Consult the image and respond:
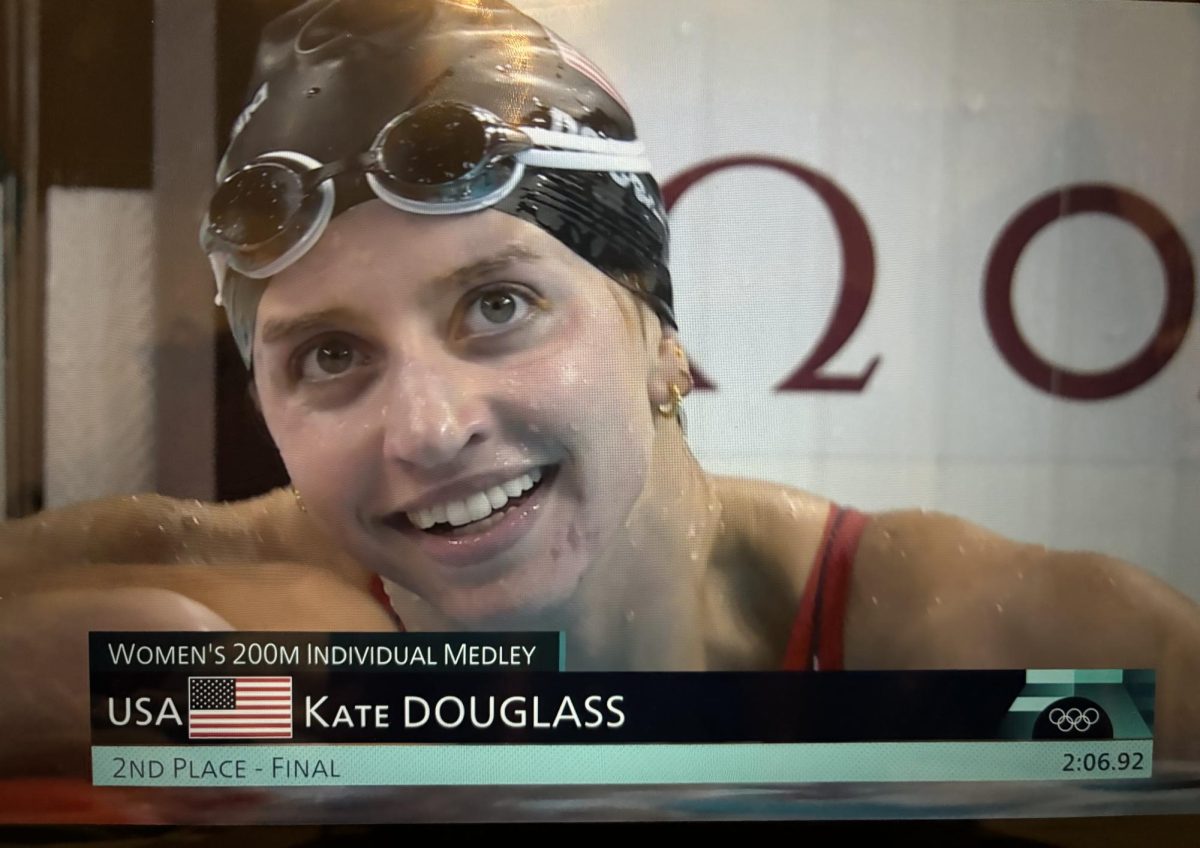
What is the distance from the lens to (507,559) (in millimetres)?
905

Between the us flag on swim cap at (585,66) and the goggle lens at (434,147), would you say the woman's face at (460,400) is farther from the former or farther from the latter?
the us flag on swim cap at (585,66)

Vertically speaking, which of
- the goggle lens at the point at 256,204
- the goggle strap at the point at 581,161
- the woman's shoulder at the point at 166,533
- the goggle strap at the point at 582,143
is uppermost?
the goggle strap at the point at 582,143

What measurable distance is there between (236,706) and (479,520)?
0.31 m

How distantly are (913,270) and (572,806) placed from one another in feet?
2.19

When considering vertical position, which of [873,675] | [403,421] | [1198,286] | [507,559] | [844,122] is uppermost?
[844,122]

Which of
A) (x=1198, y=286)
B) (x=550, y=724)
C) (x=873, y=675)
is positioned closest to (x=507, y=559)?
(x=550, y=724)

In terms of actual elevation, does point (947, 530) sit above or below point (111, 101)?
below

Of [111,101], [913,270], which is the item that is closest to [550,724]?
[913,270]

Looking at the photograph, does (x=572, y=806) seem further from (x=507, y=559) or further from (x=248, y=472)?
(x=248, y=472)

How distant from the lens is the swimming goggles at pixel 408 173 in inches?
33.7

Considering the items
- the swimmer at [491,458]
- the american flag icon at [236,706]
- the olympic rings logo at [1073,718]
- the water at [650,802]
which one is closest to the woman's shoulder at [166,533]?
the swimmer at [491,458]

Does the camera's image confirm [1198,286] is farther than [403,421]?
Yes

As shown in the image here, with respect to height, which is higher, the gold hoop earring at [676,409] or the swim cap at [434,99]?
the swim cap at [434,99]

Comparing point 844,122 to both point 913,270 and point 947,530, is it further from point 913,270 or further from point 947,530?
point 947,530
